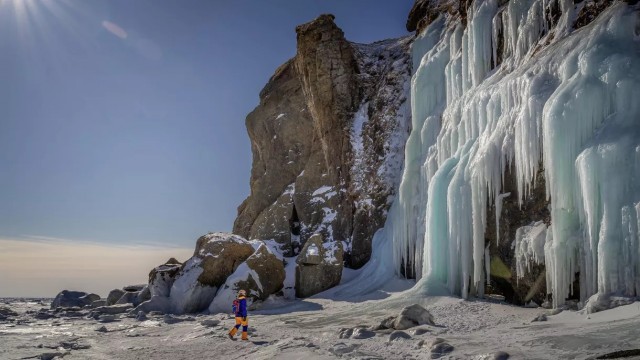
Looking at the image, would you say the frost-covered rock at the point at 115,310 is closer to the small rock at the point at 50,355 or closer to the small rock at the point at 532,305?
the small rock at the point at 50,355

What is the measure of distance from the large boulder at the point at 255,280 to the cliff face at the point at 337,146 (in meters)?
3.82

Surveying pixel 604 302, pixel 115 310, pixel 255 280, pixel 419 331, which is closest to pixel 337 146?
pixel 255 280

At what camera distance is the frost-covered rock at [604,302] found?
892 cm

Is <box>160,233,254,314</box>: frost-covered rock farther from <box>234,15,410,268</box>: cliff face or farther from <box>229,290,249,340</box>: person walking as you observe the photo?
<box>229,290,249,340</box>: person walking

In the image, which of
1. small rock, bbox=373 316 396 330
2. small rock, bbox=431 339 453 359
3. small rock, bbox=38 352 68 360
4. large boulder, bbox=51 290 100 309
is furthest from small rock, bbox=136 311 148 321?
small rock, bbox=431 339 453 359

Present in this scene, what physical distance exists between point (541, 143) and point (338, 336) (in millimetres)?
6820

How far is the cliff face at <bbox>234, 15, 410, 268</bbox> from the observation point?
22.7m

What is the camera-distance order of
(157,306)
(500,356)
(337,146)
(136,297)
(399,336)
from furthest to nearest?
(337,146) → (136,297) → (157,306) → (399,336) → (500,356)

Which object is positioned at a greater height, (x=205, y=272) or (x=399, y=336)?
(x=205, y=272)

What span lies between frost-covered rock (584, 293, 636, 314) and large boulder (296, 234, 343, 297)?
37.8 feet

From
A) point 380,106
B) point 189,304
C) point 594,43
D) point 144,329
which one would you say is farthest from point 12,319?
point 594,43

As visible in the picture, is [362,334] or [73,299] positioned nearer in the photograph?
[362,334]

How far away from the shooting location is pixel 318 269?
1988cm

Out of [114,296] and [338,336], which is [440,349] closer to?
[338,336]
